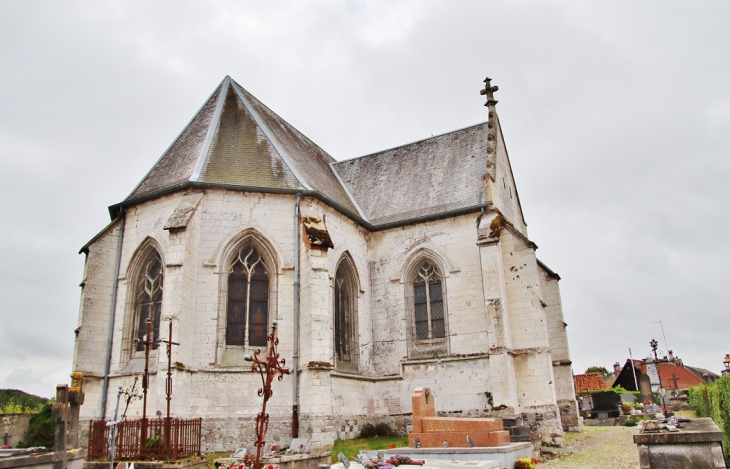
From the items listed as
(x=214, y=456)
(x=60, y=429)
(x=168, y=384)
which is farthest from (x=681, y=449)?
(x=214, y=456)

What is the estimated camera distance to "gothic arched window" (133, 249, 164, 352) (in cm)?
1531

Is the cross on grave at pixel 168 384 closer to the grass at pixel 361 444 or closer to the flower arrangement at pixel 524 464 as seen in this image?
the grass at pixel 361 444

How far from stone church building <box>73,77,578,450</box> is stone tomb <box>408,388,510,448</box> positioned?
293 centimetres

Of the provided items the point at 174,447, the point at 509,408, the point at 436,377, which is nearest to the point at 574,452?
the point at 509,408

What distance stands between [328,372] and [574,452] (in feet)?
22.5

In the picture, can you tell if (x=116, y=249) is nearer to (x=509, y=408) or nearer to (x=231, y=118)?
(x=231, y=118)

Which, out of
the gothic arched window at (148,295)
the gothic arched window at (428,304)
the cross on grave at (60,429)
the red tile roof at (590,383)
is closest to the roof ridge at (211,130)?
the gothic arched window at (148,295)

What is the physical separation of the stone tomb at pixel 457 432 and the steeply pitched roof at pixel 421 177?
8.00 meters

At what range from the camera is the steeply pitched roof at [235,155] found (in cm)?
1614

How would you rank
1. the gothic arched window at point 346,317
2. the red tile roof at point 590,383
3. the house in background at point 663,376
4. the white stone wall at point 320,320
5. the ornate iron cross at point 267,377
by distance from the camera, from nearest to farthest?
the ornate iron cross at point 267,377 < the white stone wall at point 320,320 < the gothic arched window at point 346,317 < the red tile roof at point 590,383 < the house in background at point 663,376

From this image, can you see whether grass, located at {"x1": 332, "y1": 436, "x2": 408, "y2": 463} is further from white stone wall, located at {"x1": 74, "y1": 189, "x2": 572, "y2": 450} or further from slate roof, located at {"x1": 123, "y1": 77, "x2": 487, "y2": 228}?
slate roof, located at {"x1": 123, "y1": 77, "x2": 487, "y2": 228}

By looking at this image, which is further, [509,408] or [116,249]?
[116,249]

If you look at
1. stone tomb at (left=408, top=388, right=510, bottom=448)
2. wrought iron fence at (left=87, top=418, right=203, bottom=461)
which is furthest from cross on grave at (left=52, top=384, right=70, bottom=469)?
stone tomb at (left=408, top=388, right=510, bottom=448)

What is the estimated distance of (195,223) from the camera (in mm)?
14953
